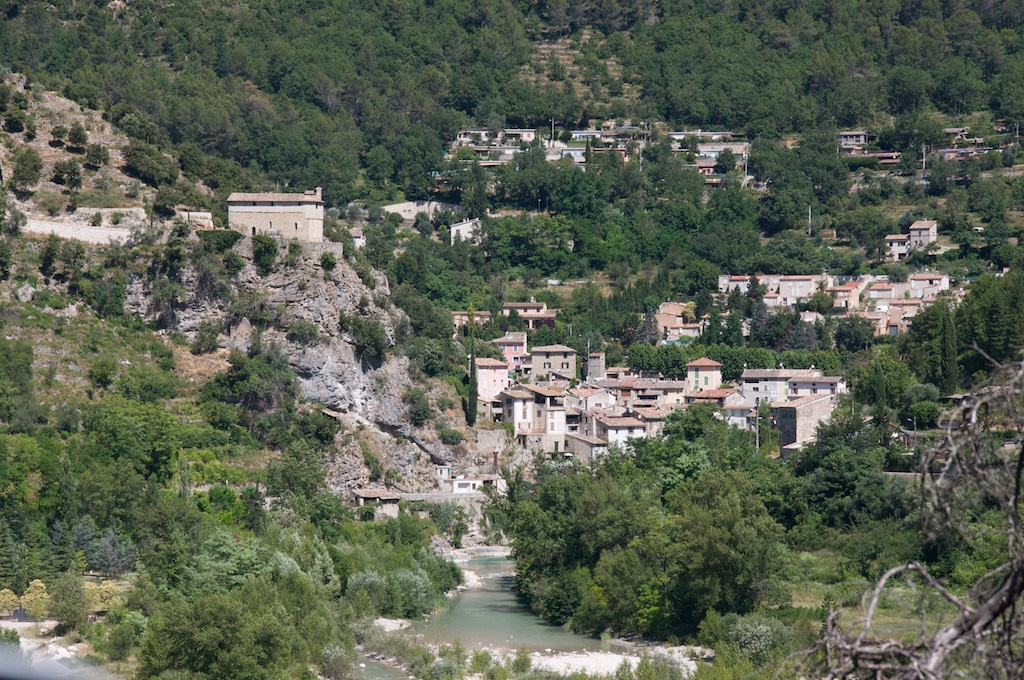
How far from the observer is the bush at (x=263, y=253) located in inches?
2213

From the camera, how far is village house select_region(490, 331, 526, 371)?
226 feet

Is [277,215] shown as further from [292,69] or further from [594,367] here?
[292,69]

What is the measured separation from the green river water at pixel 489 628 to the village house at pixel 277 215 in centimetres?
1761

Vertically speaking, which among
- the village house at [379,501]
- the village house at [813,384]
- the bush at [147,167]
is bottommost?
the village house at [379,501]

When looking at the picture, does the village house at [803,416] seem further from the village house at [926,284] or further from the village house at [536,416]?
the village house at [926,284]

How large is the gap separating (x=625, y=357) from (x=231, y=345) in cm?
2365

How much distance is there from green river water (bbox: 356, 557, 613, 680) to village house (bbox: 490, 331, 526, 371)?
77.6 ft

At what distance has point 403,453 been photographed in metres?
55.5

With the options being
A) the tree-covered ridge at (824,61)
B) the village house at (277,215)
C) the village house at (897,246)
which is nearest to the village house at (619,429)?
the village house at (277,215)

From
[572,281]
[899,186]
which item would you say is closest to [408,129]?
[572,281]

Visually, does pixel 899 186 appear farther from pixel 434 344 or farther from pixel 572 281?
pixel 434 344

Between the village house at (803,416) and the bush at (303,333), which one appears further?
the bush at (303,333)

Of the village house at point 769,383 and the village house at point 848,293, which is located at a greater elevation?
the village house at point 848,293

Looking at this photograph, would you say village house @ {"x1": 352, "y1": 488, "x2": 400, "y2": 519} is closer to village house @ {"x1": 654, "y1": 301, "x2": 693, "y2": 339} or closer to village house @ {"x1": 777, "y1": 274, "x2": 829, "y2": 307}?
village house @ {"x1": 654, "y1": 301, "x2": 693, "y2": 339}
